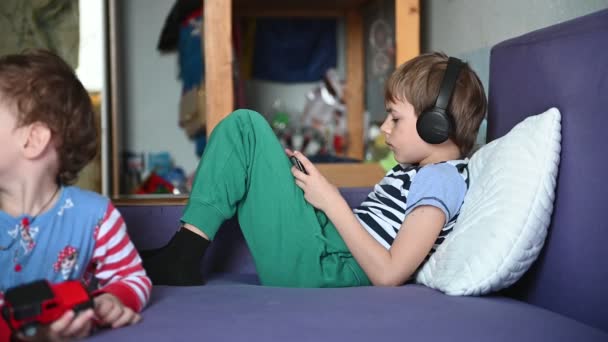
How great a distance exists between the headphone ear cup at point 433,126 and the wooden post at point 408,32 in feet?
3.34

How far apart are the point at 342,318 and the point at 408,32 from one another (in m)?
1.48

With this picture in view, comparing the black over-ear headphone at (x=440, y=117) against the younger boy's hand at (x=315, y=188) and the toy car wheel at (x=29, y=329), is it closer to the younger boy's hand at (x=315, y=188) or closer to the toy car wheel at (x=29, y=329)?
the younger boy's hand at (x=315, y=188)

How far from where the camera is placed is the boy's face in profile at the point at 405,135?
1.34 metres

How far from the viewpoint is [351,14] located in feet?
10.5

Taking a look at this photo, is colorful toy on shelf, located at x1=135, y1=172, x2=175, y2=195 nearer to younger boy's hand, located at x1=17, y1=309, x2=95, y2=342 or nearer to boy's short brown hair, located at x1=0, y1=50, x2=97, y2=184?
boy's short brown hair, located at x1=0, y1=50, x2=97, y2=184

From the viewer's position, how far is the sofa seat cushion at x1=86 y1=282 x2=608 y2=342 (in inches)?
35.1

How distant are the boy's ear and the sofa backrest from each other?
0.75m

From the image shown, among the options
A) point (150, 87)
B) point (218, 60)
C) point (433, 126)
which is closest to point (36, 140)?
point (433, 126)

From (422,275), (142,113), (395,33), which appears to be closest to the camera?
(422,275)

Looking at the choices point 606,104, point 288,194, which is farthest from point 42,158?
point 606,104

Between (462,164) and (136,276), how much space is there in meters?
0.64

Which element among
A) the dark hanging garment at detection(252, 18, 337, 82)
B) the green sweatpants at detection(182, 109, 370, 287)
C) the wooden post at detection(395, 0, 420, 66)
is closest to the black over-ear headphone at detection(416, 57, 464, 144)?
the green sweatpants at detection(182, 109, 370, 287)

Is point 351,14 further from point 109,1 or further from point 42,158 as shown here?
point 42,158

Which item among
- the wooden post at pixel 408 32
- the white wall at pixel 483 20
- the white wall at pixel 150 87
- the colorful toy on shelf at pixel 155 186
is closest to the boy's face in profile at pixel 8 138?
the white wall at pixel 483 20
